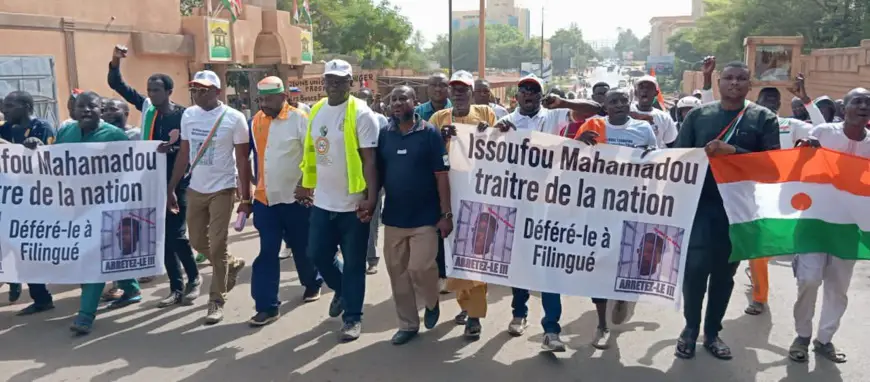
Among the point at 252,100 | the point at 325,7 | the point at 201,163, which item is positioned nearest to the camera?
the point at 201,163

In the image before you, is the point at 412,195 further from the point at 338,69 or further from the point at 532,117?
the point at 532,117

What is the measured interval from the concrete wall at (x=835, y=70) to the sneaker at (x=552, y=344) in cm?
1527

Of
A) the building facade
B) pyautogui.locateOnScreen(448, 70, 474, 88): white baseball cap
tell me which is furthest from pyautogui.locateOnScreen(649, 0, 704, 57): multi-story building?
pyautogui.locateOnScreen(448, 70, 474, 88): white baseball cap

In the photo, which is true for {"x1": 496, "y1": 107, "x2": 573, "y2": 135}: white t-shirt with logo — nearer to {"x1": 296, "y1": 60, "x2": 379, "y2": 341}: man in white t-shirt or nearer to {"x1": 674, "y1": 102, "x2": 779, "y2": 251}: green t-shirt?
{"x1": 296, "y1": 60, "x2": 379, "y2": 341}: man in white t-shirt

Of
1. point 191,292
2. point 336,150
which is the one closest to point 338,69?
point 336,150

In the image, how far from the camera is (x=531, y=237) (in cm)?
474

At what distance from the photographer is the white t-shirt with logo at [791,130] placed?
5868 mm

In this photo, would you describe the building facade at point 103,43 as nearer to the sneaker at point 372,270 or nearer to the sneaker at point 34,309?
the sneaker at point 34,309

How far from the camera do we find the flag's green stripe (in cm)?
447

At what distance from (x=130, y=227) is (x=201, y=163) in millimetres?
729

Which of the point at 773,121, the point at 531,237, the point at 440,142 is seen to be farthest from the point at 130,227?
the point at 773,121

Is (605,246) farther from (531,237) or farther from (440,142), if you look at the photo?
(440,142)

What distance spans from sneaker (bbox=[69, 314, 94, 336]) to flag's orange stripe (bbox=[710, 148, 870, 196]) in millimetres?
4446

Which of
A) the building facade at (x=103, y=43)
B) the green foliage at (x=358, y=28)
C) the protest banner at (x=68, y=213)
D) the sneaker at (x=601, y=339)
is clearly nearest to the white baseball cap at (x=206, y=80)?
the protest banner at (x=68, y=213)
